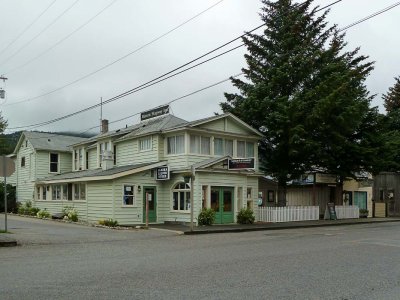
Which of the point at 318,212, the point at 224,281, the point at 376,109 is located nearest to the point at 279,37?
the point at 376,109

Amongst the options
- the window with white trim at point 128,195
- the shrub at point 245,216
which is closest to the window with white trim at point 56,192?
the window with white trim at point 128,195

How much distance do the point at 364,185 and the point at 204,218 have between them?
19.5 metres

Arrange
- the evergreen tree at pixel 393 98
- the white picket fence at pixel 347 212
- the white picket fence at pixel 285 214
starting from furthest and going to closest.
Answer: the evergreen tree at pixel 393 98
the white picket fence at pixel 347 212
the white picket fence at pixel 285 214

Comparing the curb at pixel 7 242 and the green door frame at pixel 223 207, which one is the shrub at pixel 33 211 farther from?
the curb at pixel 7 242

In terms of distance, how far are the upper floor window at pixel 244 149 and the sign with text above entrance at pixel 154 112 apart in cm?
551

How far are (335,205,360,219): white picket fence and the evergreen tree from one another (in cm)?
2190

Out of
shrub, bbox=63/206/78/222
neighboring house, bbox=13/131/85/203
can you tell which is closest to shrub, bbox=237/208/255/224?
shrub, bbox=63/206/78/222

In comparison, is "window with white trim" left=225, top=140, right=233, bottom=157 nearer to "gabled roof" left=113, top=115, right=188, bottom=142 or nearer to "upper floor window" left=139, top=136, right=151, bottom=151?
"gabled roof" left=113, top=115, right=188, bottom=142

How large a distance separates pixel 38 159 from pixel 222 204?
19078 millimetres

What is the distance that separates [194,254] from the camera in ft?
44.4

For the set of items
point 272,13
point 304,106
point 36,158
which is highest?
point 272,13

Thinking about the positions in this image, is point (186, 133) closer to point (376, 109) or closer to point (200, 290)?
point (376, 109)

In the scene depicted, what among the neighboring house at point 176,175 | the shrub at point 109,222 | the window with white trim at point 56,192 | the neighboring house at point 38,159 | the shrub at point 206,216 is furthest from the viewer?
the neighboring house at point 38,159

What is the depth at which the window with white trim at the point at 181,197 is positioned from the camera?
2664 cm
